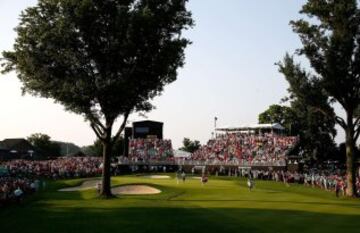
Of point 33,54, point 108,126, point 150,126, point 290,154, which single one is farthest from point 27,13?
point 150,126

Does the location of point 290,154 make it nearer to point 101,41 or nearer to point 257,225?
point 101,41

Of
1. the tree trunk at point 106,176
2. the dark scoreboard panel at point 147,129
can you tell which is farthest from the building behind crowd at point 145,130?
the tree trunk at point 106,176

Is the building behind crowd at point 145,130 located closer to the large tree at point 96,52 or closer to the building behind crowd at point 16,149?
the building behind crowd at point 16,149

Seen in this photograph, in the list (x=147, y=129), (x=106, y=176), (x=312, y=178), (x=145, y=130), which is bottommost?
(x=312, y=178)

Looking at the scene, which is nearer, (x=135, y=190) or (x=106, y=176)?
(x=106, y=176)

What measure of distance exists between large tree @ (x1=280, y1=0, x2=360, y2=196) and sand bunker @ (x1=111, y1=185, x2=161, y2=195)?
16621 millimetres

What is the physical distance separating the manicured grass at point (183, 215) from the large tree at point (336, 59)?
10.1 m

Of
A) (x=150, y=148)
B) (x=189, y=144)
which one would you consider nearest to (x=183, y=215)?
(x=150, y=148)

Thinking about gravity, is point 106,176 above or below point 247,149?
below

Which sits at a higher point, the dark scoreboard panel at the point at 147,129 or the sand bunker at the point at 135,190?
the dark scoreboard panel at the point at 147,129

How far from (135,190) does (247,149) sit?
3950cm

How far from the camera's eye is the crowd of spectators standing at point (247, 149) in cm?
7931

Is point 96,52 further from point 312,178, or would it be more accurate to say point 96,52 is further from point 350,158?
point 312,178

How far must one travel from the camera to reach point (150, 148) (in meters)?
96.6
